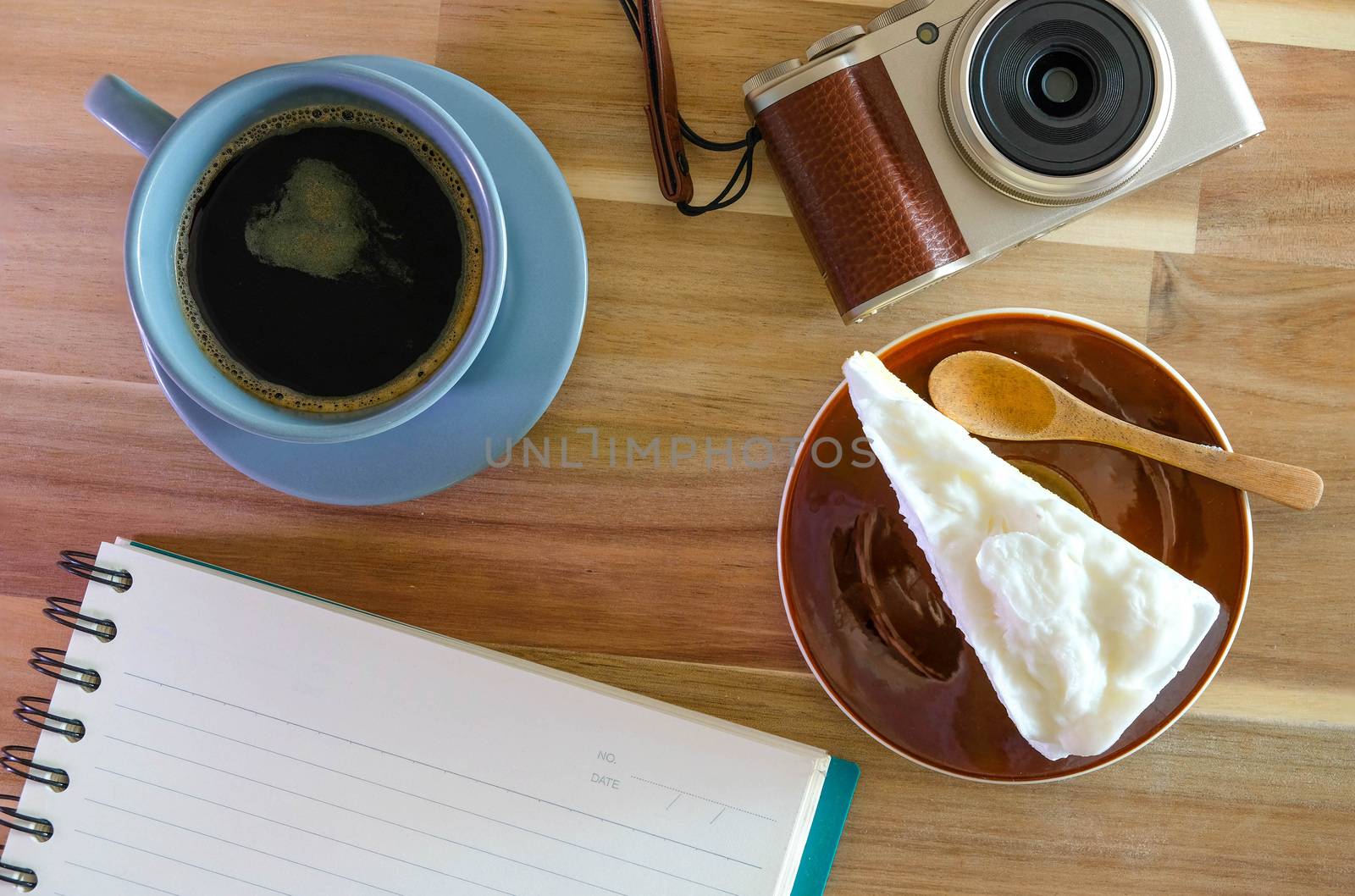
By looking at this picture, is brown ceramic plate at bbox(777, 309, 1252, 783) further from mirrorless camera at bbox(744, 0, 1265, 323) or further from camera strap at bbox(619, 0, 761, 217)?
camera strap at bbox(619, 0, 761, 217)

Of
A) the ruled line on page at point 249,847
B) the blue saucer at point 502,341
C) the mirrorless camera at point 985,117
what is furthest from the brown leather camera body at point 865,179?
the ruled line on page at point 249,847

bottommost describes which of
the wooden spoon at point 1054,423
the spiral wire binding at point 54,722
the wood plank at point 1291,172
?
the spiral wire binding at point 54,722

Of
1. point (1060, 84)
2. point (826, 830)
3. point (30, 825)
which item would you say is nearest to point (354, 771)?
point (30, 825)

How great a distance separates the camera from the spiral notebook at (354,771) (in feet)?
2.18

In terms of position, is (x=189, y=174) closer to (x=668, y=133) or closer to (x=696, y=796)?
(x=668, y=133)

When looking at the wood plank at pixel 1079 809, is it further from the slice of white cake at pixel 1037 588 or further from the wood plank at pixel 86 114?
the wood plank at pixel 86 114

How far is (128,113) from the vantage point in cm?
54

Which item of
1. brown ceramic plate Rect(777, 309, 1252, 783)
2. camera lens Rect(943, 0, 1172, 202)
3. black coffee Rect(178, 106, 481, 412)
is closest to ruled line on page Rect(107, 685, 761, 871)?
brown ceramic plate Rect(777, 309, 1252, 783)

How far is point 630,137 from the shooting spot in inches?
27.5

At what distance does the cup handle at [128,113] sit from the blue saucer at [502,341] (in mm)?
139

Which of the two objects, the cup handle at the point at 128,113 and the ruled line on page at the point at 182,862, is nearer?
the cup handle at the point at 128,113

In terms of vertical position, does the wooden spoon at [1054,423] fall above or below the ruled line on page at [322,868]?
above

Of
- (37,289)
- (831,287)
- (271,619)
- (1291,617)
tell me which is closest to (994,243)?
(831,287)

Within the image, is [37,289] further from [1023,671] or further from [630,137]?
[1023,671]
